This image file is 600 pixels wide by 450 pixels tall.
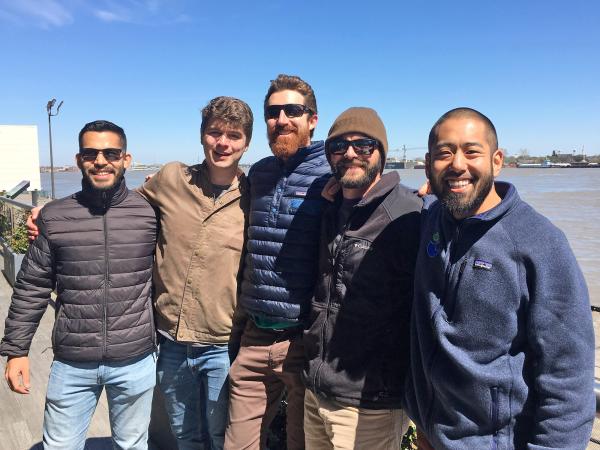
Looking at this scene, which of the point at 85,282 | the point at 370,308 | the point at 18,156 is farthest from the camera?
the point at 18,156

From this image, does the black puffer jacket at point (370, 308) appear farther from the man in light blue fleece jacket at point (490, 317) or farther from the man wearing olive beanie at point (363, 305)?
the man in light blue fleece jacket at point (490, 317)

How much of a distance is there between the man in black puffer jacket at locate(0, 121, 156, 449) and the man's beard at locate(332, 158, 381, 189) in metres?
1.16

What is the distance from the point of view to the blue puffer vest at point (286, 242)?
7.61ft

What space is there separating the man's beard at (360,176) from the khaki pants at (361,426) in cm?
103

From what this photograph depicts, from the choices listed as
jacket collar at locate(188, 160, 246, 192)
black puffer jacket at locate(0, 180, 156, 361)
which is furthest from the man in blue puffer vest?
black puffer jacket at locate(0, 180, 156, 361)

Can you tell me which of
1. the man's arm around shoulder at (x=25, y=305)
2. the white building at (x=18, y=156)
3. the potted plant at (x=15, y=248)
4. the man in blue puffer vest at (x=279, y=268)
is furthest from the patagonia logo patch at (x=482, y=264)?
the white building at (x=18, y=156)

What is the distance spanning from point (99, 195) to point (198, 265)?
0.66 metres

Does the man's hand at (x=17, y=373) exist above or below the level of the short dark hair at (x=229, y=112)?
below

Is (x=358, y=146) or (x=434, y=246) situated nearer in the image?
(x=434, y=246)

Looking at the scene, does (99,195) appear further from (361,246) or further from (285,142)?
(361,246)

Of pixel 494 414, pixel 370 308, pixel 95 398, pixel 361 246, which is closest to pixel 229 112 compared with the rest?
pixel 361 246

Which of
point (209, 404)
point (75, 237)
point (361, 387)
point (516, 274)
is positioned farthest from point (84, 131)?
point (516, 274)

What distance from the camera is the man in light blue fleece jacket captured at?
144 cm

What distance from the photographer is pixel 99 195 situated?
7.99ft
